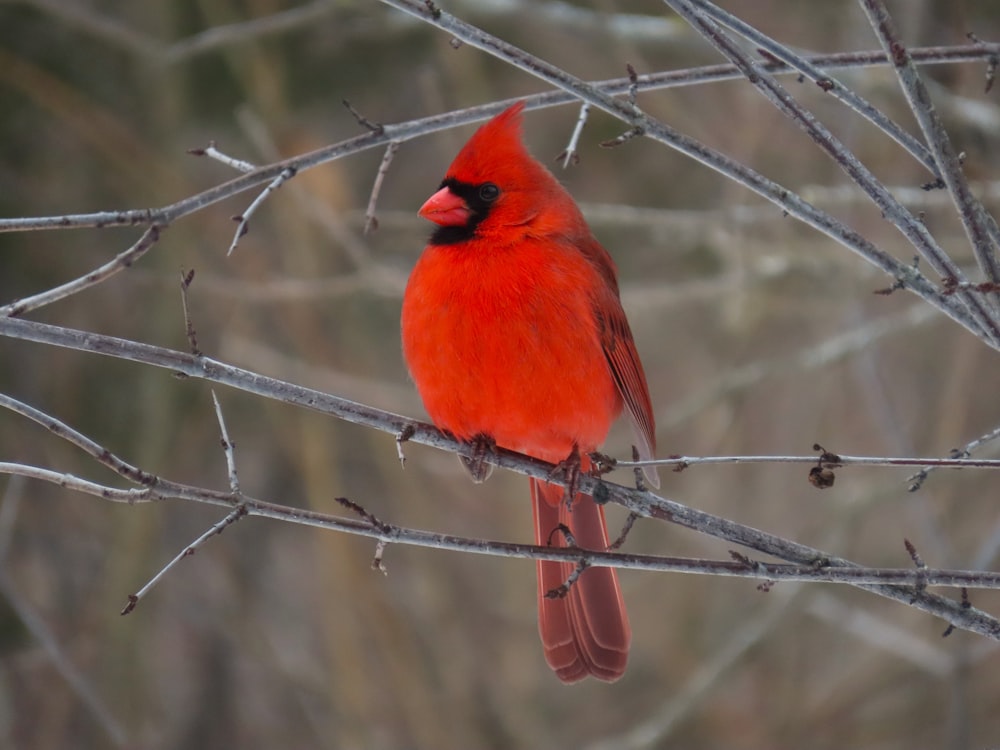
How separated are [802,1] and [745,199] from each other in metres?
0.72

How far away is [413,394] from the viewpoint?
4.18 m

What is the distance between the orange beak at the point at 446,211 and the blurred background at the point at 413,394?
84 cm

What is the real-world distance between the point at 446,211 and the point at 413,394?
4.93 ft

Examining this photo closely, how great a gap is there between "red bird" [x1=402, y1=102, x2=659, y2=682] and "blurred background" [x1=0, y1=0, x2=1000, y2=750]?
0.77 meters

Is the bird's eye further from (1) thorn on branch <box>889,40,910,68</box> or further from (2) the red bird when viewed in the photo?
(1) thorn on branch <box>889,40,910,68</box>

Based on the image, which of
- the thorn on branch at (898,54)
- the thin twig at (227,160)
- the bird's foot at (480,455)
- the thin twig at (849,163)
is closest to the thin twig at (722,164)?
the thin twig at (849,163)

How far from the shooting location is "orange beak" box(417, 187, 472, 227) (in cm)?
275

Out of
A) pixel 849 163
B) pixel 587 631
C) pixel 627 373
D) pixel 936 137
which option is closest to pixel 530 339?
pixel 627 373

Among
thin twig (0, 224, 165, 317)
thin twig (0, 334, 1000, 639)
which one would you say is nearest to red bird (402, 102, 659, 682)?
thin twig (0, 334, 1000, 639)

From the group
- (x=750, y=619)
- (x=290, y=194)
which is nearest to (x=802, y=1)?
(x=290, y=194)

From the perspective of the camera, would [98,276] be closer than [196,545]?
Yes

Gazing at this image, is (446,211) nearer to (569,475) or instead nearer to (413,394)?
(569,475)

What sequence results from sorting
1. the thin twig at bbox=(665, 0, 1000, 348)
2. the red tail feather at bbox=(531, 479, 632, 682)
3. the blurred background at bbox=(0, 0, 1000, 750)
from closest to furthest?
the thin twig at bbox=(665, 0, 1000, 348) → the red tail feather at bbox=(531, 479, 632, 682) → the blurred background at bbox=(0, 0, 1000, 750)

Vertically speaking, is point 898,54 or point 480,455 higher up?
point 898,54
